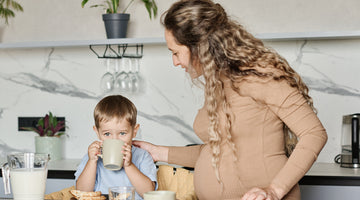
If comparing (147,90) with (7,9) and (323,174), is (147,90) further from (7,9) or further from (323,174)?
(323,174)

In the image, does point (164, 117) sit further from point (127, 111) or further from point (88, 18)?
point (127, 111)

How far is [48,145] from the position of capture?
2.69 m

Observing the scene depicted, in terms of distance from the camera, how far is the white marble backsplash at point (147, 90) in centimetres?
252

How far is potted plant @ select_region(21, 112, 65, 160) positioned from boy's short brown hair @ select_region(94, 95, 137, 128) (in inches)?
42.8

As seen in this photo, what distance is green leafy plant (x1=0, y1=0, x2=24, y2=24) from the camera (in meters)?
2.80

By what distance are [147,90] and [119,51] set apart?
0.26 meters

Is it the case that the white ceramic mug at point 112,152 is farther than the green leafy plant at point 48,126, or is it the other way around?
the green leafy plant at point 48,126

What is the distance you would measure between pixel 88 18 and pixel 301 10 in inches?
45.2

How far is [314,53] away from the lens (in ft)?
8.30

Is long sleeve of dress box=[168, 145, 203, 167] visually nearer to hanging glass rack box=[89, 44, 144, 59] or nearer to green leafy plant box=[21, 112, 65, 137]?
hanging glass rack box=[89, 44, 144, 59]

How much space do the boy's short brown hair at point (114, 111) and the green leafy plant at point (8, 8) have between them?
1.40 metres

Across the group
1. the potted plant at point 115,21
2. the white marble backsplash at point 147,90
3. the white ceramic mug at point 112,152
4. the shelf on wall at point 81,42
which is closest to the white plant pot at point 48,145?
the white marble backsplash at point 147,90

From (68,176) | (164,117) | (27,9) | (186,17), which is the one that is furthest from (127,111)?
(27,9)

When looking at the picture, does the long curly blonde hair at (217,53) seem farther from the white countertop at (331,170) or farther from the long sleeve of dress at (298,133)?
the white countertop at (331,170)
